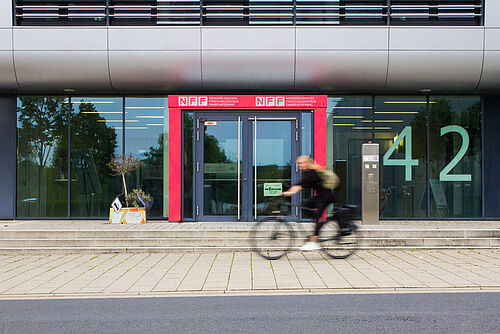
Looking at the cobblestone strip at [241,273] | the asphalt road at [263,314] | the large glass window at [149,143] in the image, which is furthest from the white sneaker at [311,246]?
the large glass window at [149,143]

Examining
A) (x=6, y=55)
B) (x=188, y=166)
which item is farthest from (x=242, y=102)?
(x=6, y=55)

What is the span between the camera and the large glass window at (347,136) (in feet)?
40.3

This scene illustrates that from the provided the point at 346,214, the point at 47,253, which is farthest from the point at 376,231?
the point at 47,253

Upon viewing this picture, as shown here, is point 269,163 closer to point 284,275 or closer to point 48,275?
point 284,275

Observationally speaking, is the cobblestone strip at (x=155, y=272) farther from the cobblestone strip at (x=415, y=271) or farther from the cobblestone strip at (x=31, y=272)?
the cobblestone strip at (x=415, y=271)

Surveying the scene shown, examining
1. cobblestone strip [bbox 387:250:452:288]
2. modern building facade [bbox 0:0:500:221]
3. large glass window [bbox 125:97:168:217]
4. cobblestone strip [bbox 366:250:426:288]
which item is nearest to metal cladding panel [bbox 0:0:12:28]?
modern building facade [bbox 0:0:500:221]

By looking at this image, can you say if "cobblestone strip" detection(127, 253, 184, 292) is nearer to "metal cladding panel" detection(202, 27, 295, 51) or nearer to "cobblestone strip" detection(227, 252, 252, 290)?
"cobblestone strip" detection(227, 252, 252, 290)

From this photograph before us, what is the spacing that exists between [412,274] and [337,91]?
21.7 ft

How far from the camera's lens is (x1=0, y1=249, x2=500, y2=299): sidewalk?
598 cm

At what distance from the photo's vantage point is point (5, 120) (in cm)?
1233

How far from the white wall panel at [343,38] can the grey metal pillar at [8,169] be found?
8.24 meters

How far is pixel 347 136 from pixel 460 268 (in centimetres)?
576

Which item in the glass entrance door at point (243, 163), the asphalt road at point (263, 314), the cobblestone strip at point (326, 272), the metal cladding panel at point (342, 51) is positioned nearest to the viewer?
the asphalt road at point (263, 314)

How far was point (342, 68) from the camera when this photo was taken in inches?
451
